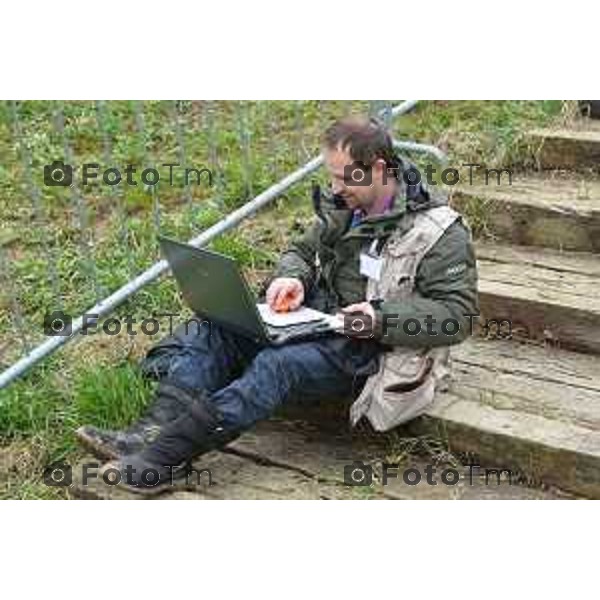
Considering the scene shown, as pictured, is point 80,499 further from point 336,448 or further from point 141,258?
point 141,258

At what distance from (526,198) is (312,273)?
118 centimetres

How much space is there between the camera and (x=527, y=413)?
397 centimetres

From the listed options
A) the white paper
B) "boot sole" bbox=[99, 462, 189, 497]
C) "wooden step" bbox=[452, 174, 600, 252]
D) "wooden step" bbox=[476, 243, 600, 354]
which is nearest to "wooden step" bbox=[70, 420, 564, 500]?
"boot sole" bbox=[99, 462, 189, 497]

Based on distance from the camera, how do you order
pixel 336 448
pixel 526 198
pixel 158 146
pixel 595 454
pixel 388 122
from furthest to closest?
pixel 158 146
pixel 388 122
pixel 526 198
pixel 336 448
pixel 595 454

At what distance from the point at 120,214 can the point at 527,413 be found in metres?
2.01

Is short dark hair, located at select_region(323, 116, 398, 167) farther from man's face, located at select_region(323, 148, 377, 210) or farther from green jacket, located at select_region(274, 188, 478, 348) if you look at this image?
green jacket, located at select_region(274, 188, 478, 348)

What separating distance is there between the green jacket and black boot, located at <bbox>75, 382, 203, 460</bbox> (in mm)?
617

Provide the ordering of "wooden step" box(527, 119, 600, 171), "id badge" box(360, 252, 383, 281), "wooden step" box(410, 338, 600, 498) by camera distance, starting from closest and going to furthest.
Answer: "wooden step" box(410, 338, 600, 498) < "id badge" box(360, 252, 383, 281) < "wooden step" box(527, 119, 600, 171)

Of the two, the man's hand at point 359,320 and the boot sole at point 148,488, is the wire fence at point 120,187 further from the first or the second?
the man's hand at point 359,320

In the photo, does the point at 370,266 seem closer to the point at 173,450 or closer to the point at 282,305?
the point at 282,305

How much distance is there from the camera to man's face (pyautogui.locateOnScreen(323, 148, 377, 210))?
12.5 ft

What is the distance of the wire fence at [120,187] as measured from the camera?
4704mm

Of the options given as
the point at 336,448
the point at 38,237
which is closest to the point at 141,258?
the point at 38,237

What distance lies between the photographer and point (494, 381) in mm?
4191
